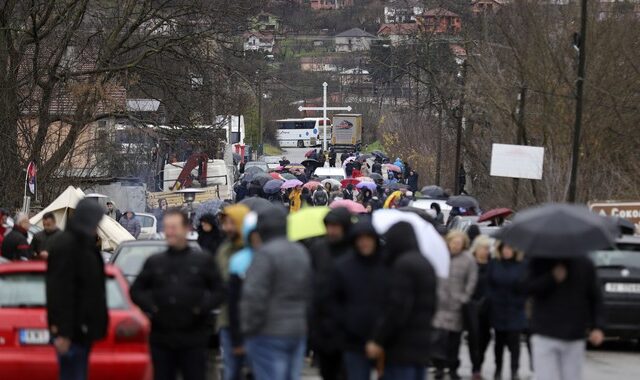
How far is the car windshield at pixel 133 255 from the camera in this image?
1720cm

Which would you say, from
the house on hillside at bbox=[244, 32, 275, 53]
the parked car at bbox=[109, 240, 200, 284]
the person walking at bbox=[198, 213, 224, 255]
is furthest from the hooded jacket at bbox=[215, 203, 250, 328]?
the house on hillside at bbox=[244, 32, 275, 53]

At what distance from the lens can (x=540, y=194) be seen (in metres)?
38.5

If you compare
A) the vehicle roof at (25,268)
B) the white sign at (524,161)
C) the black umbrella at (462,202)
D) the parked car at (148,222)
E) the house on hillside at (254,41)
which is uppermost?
the house on hillside at (254,41)

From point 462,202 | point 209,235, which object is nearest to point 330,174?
point 462,202

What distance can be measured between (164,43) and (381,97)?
358 feet

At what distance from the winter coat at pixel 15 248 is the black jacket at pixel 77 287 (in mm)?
9587

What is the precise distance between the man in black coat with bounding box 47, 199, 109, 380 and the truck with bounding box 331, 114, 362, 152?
110695 mm

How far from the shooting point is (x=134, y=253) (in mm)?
17500

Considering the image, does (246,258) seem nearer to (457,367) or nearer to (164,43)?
(457,367)

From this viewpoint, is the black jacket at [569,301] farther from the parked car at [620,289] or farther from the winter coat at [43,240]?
the winter coat at [43,240]

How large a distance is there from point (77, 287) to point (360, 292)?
2.08 m

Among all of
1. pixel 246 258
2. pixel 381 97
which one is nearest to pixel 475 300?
pixel 246 258

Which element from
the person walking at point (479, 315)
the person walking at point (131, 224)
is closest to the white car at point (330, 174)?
the person walking at point (131, 224)

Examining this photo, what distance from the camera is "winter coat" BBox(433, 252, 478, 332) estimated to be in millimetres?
14805
